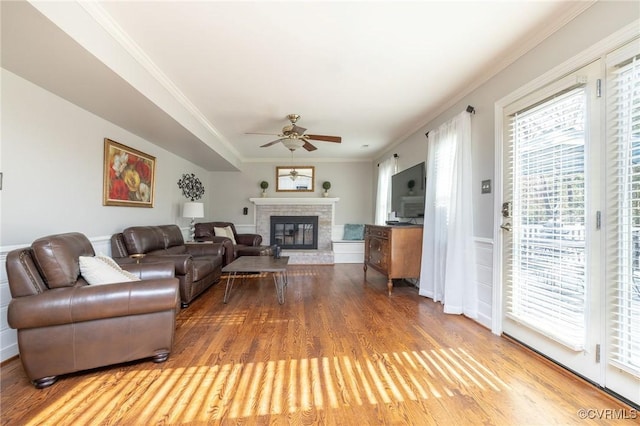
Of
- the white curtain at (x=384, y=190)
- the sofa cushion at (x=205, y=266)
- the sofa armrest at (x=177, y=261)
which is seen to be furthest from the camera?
the white curtain at (x=384, y=190)

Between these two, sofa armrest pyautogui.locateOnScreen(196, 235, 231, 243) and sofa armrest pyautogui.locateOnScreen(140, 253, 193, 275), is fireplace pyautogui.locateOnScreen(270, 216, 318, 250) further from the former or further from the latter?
sofa armrest pyautogui.locateOnScreen(140, 253, 193, 275)

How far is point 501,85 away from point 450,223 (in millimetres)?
1422

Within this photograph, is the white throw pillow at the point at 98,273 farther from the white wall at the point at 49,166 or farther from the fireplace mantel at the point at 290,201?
the fireplace mantel at the point at 290,201

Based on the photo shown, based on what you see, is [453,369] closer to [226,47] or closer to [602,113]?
[602,113]

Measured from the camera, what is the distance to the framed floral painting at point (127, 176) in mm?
3109

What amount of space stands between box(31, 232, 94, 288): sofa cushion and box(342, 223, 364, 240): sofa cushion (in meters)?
5.18

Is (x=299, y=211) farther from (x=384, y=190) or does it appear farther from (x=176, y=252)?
(x=176, y=252)

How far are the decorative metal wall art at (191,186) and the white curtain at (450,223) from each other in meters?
4.40

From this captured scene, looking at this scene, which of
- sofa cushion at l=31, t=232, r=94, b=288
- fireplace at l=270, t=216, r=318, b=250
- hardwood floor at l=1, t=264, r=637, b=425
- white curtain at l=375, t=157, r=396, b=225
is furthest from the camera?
fireplace at l=270, t=216, r=318, b=250

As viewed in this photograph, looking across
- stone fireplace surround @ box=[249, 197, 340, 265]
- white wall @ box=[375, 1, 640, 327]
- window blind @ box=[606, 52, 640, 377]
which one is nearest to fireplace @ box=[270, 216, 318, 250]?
stone fireplace surround @ box=[249, 197, 340, 265]

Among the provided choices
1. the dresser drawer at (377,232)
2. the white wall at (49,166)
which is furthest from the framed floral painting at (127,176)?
the dresser drawer at (377,232)

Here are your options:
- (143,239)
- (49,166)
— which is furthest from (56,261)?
(143,239)

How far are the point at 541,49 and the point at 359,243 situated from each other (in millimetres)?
4578

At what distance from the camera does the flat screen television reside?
385cm
